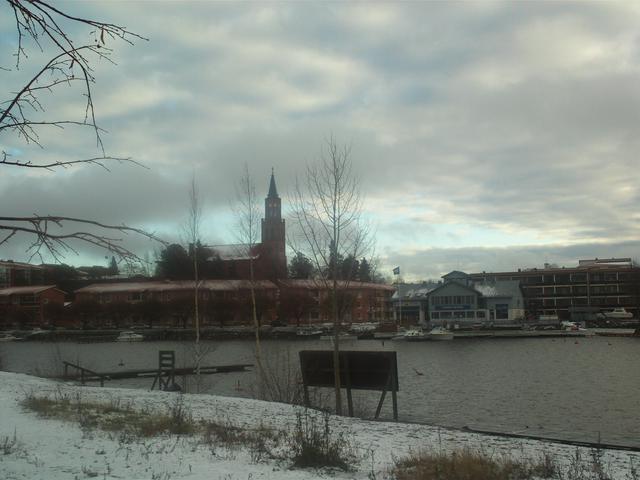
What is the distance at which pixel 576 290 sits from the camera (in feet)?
514

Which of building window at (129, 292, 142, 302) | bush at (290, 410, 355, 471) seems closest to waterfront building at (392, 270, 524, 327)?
building window at (129, 292, 142, 302)

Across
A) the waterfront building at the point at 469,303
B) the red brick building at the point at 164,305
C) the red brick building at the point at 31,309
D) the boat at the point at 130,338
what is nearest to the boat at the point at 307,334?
the red brick building at the point at 164,305

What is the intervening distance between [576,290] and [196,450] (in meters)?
162

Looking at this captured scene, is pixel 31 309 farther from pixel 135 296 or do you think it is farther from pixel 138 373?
pixel 138 373

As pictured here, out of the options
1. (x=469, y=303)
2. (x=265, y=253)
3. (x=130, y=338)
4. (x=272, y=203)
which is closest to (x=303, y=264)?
(x=265, y=253)

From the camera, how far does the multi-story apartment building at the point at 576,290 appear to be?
497 ft

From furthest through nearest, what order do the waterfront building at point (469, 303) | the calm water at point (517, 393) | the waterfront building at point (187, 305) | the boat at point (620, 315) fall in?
the boat at point (620, 315), the waterfront building at point (469, 303), the waterfront building at point (187, 305), the calm water at point (517, 393)

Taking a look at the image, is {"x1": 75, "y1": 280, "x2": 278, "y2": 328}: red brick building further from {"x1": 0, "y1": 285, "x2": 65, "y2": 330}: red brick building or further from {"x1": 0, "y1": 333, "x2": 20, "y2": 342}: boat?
{"x1": 0, "y1": 333, "x2": 20, "y2": 342}: boat

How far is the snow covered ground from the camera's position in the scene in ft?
25.1

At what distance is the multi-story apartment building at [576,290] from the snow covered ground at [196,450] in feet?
469

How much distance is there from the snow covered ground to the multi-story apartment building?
469 feet

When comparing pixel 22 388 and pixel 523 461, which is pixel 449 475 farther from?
pixel 22 388

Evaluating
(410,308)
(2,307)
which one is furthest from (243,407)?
(410,308)

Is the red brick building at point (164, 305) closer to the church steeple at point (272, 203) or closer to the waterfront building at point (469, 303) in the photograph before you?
the waterfront building at point (469, 303)
